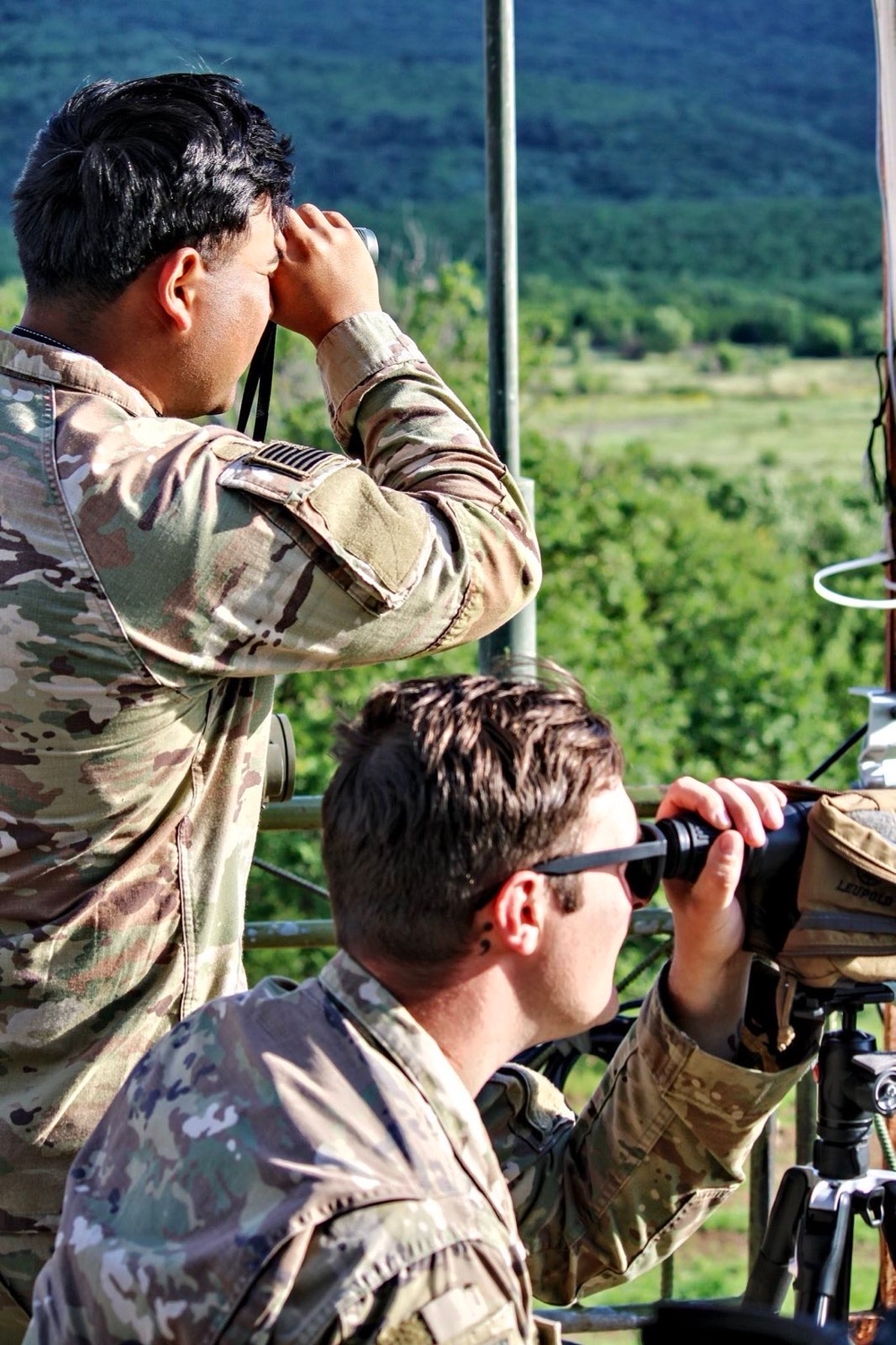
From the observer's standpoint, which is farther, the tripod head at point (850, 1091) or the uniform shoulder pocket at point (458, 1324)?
the tripod head at point (850, 1091)

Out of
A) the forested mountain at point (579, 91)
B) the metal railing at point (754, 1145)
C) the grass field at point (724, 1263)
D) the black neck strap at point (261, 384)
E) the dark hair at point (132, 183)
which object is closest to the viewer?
the dark hair at point (132, 183)

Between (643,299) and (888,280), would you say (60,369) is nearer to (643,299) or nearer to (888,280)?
(888,280)

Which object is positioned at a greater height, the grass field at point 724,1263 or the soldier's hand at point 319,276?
the soldier's hand at point 319,276

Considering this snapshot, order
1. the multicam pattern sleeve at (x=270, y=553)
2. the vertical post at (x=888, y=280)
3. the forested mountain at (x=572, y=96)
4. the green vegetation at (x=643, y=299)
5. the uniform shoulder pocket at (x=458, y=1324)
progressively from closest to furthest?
the uniform shoulder pocket at (x=458, y=1324)
the multicam pattern sleeve at (x=270, y=553)
the vertical post at (x=888, y=280)
the green vegetation at (x=643, y=299)
the forested mountain at (x=572, y=96)

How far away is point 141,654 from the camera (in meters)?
1.57

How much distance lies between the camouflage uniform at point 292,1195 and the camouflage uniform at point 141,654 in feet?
0.89

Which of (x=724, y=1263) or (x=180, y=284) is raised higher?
(x=180, y=284)

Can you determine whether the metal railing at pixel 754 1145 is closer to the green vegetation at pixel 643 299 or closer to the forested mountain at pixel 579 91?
the green vegetation at pixel 643 299

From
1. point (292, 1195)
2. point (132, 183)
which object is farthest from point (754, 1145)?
point (132, 183)

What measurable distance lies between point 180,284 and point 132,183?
0.11 m

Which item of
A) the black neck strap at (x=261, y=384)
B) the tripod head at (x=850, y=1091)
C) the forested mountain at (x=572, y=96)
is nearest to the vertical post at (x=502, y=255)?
the black neck strap at (x=261, y=384)

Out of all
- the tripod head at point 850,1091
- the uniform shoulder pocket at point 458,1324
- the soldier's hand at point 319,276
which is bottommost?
the tripod head at point 850,1091

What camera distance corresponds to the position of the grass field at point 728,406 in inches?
1115

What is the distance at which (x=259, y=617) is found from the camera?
1.60 metres
